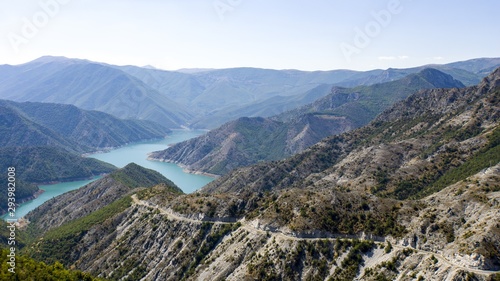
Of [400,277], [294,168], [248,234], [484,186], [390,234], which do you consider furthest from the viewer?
[294,168]

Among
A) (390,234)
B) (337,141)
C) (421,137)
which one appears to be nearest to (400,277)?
(390,234)

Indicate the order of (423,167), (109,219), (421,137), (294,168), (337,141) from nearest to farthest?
(109,219) → (423,167) → (421,137) → (294,168) → (337,141)

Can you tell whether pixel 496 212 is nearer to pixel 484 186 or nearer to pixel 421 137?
pixel 484 186

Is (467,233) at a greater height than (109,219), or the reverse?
(467,233)

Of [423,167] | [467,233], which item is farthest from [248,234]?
[423,167]

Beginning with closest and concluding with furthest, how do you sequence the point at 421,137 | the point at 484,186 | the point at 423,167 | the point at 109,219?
the point at 484,186 < the point at 109,219 < the point at 423,167 < the point at 421,137

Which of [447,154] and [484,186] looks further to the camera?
[447,154]

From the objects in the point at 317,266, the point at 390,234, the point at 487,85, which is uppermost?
the point at 487,85

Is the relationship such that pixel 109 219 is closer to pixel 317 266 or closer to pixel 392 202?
pixel 317 266

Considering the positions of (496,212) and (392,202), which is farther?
(392,202)
